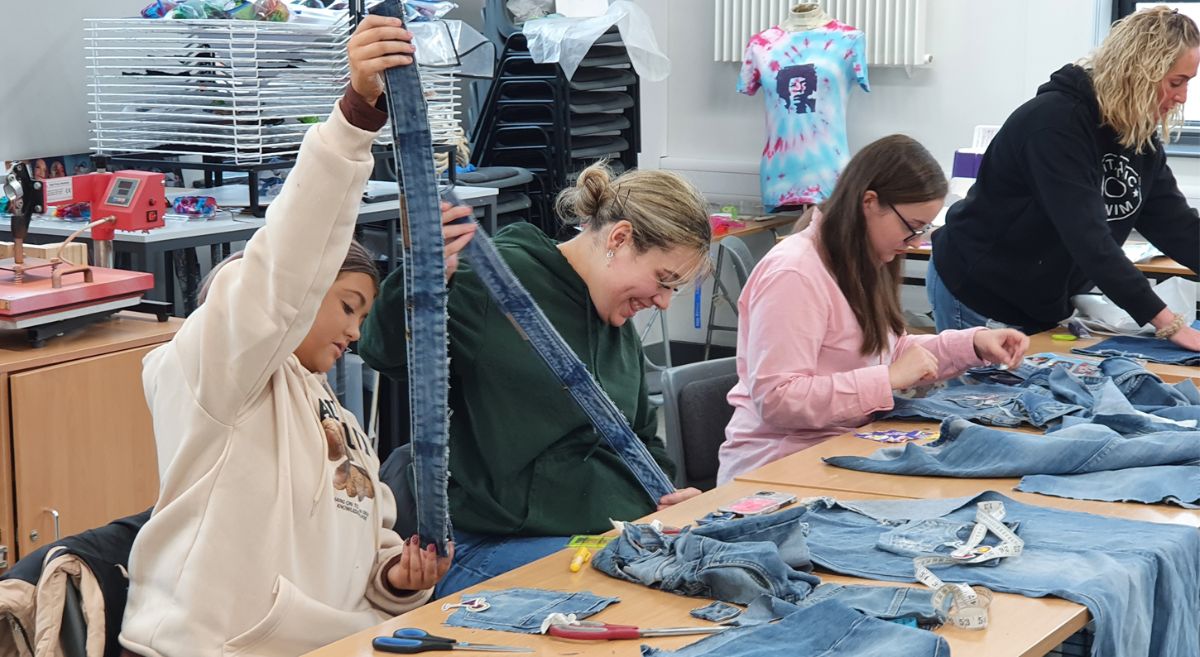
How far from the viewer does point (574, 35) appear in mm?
5281

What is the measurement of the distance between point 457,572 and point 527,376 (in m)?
0.34

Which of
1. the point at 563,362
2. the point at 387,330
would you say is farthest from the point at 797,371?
the point at 387,330

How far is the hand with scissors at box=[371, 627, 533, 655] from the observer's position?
1484 mm

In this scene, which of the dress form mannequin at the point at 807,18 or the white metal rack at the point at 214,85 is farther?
the dress form mannequin at the point at 807,18

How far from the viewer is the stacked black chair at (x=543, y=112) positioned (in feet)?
17.7

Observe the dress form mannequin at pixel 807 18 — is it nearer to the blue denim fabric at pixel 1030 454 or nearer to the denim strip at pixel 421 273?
the blue denim fabric at pixel 1030 454

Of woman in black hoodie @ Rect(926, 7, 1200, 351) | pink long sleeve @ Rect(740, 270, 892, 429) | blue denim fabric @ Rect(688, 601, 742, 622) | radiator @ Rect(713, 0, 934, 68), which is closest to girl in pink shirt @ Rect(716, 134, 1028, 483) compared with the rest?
pink long sleeve @ Rect(740, 270, 892, 429)

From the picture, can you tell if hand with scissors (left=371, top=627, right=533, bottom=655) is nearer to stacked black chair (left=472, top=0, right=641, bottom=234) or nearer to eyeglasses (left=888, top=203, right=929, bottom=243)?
eyeglasses (left=888, top=203, right=929, bottom=243)

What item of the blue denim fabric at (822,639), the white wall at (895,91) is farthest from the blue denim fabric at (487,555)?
the white wall at (895,91)

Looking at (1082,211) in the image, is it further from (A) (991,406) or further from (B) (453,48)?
(B) (453,48)

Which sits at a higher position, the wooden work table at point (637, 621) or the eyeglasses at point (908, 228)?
the eyeglasses at point (908, 228)

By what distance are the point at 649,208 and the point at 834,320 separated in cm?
59

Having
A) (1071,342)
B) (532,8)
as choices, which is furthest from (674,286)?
(532,8)

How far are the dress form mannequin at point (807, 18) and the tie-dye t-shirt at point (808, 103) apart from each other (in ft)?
0.14
